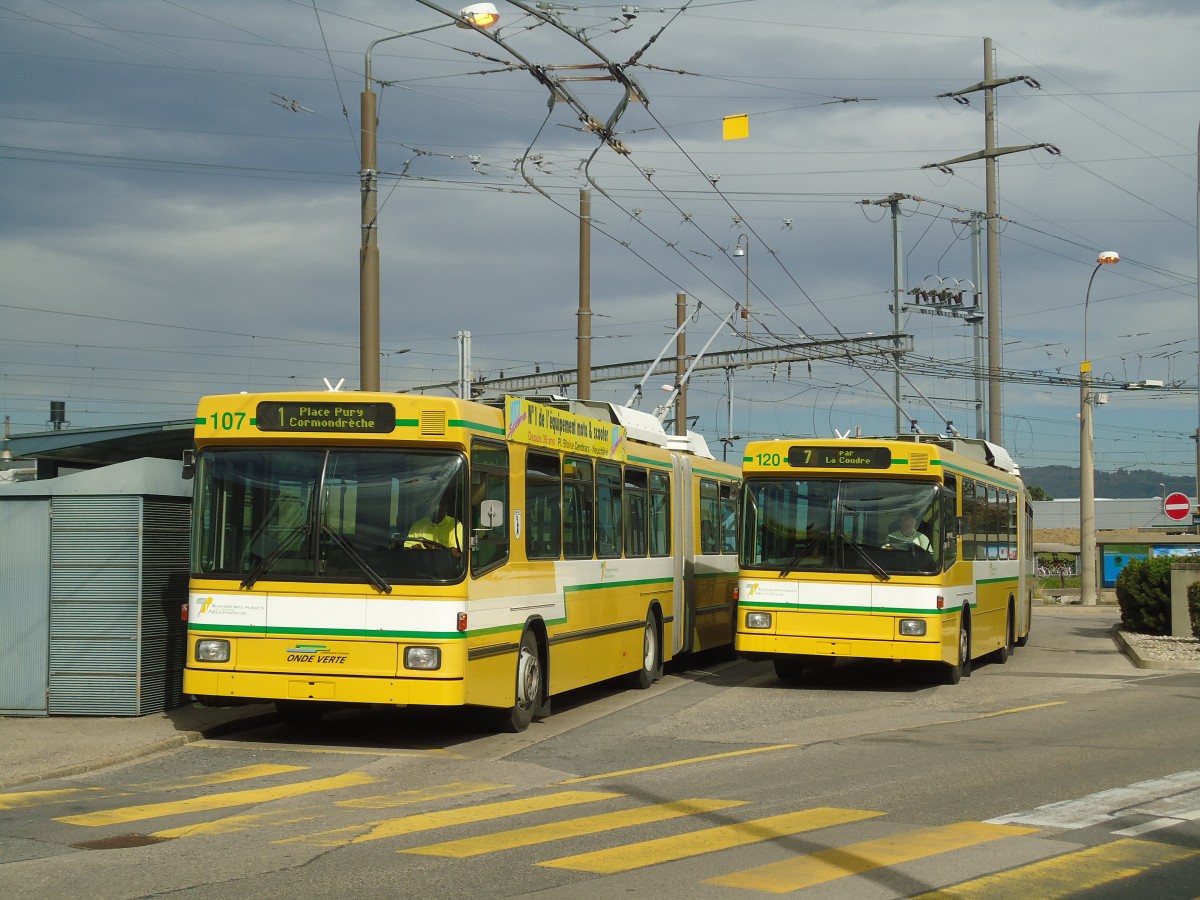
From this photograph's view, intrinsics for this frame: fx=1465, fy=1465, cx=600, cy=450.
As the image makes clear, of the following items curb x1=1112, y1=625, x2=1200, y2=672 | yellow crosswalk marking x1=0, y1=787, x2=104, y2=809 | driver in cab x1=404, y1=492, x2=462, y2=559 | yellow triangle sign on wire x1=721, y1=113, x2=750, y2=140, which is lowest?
curb x1=1112, y1=625, x2=1200, y2=672

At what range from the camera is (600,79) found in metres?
18.4

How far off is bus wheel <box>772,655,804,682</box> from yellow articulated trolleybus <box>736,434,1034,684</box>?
1.40ft

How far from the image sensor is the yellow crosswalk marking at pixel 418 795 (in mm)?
9336

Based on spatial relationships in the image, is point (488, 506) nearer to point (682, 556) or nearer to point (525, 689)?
point (525, 689)

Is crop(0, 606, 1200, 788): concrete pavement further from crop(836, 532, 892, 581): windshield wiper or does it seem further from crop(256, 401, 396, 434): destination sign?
crop(836, 532, 892, 581): windshield wiper

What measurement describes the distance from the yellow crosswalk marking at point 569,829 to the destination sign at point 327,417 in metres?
4.26

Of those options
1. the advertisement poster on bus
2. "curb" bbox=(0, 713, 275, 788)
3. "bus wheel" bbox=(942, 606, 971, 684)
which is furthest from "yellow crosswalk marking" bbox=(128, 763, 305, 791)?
"bus wheel" bbox=(942, 606, 971, 684)

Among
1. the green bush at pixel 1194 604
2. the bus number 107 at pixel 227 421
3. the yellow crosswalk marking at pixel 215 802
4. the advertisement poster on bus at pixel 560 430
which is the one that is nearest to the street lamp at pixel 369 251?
the advertisement poster on bus at pixel 560 430

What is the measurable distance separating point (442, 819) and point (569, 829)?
823 millimetres

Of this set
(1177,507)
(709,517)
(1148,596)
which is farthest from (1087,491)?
(709,517)

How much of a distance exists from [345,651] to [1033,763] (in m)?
5.43

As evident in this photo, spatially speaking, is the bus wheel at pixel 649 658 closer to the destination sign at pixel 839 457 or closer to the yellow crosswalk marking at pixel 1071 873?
the destination sign at pixel 839 457

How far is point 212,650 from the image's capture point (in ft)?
39.4

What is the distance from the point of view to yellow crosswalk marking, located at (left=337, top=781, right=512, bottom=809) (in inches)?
368
